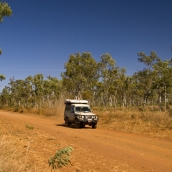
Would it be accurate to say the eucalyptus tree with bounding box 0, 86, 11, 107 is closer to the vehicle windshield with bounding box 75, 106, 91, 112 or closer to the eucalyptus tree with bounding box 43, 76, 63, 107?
the eucalyptus tree with bounding box 43, 76, 63, 107

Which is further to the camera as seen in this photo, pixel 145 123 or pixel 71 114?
pixel 71 114

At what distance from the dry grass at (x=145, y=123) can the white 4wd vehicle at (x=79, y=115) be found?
224cm

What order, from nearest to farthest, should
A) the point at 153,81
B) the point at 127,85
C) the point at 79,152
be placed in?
1. the point at 79,152
2. the point at 153,81
3. the point at 127,85

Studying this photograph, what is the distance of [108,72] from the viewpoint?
145ft

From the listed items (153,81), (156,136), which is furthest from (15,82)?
(156,136)

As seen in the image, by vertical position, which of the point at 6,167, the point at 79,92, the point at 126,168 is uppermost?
the point at 79,92

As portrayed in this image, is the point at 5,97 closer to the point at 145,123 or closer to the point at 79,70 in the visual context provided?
the point at 79,70

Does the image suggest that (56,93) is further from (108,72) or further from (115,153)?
(115,153)

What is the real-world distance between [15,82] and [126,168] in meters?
66.6

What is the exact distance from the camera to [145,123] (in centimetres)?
2072

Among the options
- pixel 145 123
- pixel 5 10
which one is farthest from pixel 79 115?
pixel 5 10

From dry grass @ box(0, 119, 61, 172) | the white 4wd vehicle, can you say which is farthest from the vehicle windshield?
dry grass @ box(0, 119, 61, 172)

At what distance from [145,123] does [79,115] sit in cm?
549

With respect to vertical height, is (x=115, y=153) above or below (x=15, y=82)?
below
